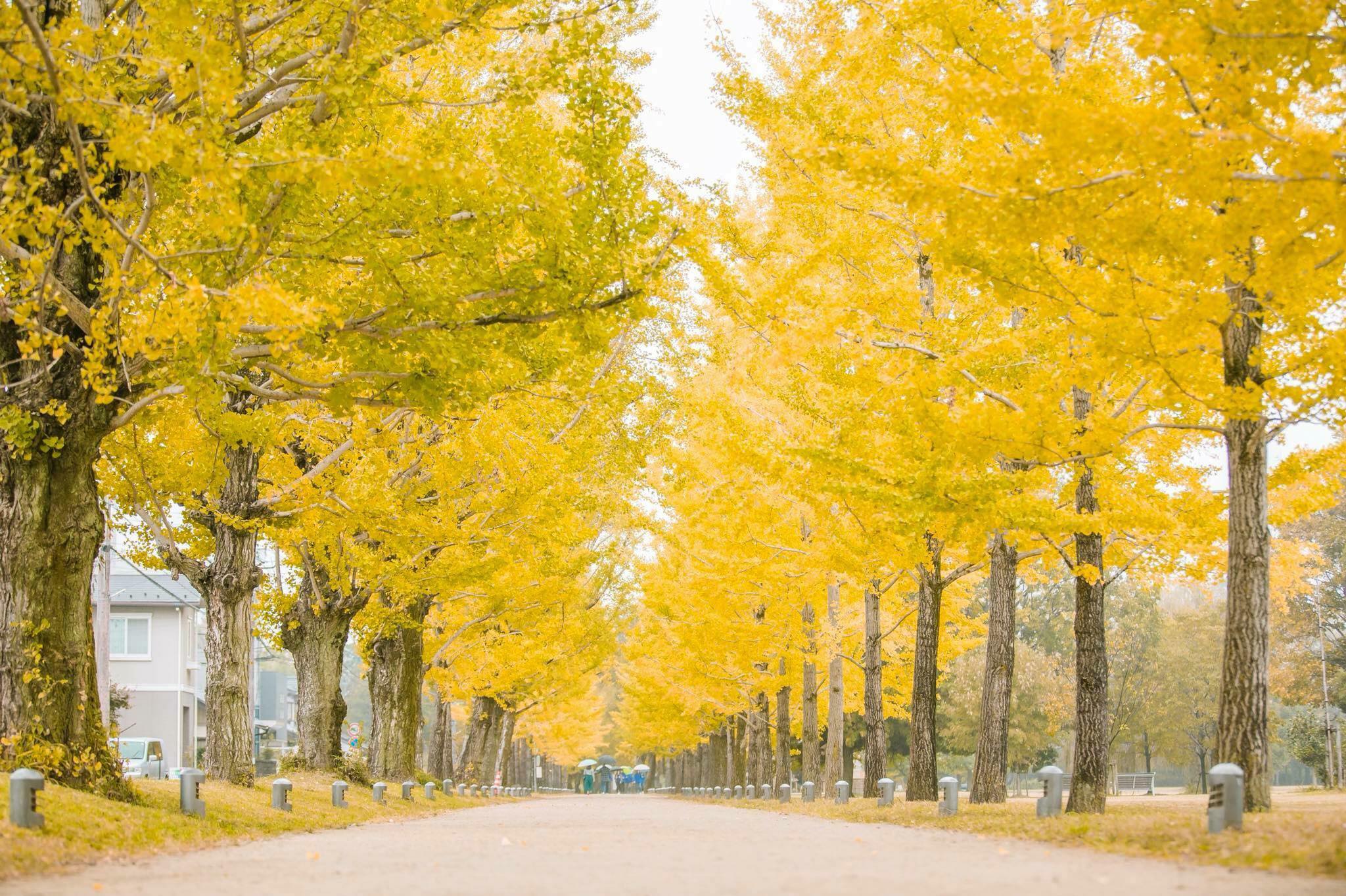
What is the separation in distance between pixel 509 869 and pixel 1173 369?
6353 millimetres

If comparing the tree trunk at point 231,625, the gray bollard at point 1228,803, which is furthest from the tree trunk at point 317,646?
the gray bollard at point 1228,803

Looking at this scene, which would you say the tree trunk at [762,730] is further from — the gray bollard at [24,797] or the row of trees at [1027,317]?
the gray bollard at [24,797]

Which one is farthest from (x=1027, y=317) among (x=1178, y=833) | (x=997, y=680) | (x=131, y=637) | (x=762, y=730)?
(x=131, y=637)

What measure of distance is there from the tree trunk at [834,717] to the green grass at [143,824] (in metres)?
8.71

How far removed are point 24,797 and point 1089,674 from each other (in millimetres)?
9574

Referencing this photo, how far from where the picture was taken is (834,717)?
69.4 ft

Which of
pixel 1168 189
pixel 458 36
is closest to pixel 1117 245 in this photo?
pixel 1168 189

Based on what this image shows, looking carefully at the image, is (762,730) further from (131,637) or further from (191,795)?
(131,637)

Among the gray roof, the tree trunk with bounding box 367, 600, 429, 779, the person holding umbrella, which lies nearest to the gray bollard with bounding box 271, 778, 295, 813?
the tree trunk with bounding box 367, 600, 429, 779

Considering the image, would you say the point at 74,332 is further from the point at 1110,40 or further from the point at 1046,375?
the point at 1110,40

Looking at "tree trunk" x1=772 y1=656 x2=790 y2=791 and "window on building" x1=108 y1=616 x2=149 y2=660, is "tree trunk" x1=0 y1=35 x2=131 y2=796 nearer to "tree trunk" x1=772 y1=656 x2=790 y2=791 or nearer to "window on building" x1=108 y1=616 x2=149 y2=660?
"tree trunk" x1=772 y1=656 x2=790 y2=791

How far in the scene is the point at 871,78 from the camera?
12617 millimetres

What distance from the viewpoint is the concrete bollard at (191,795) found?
1034 cm

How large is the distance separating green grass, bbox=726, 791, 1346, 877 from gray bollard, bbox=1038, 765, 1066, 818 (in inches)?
4.6
